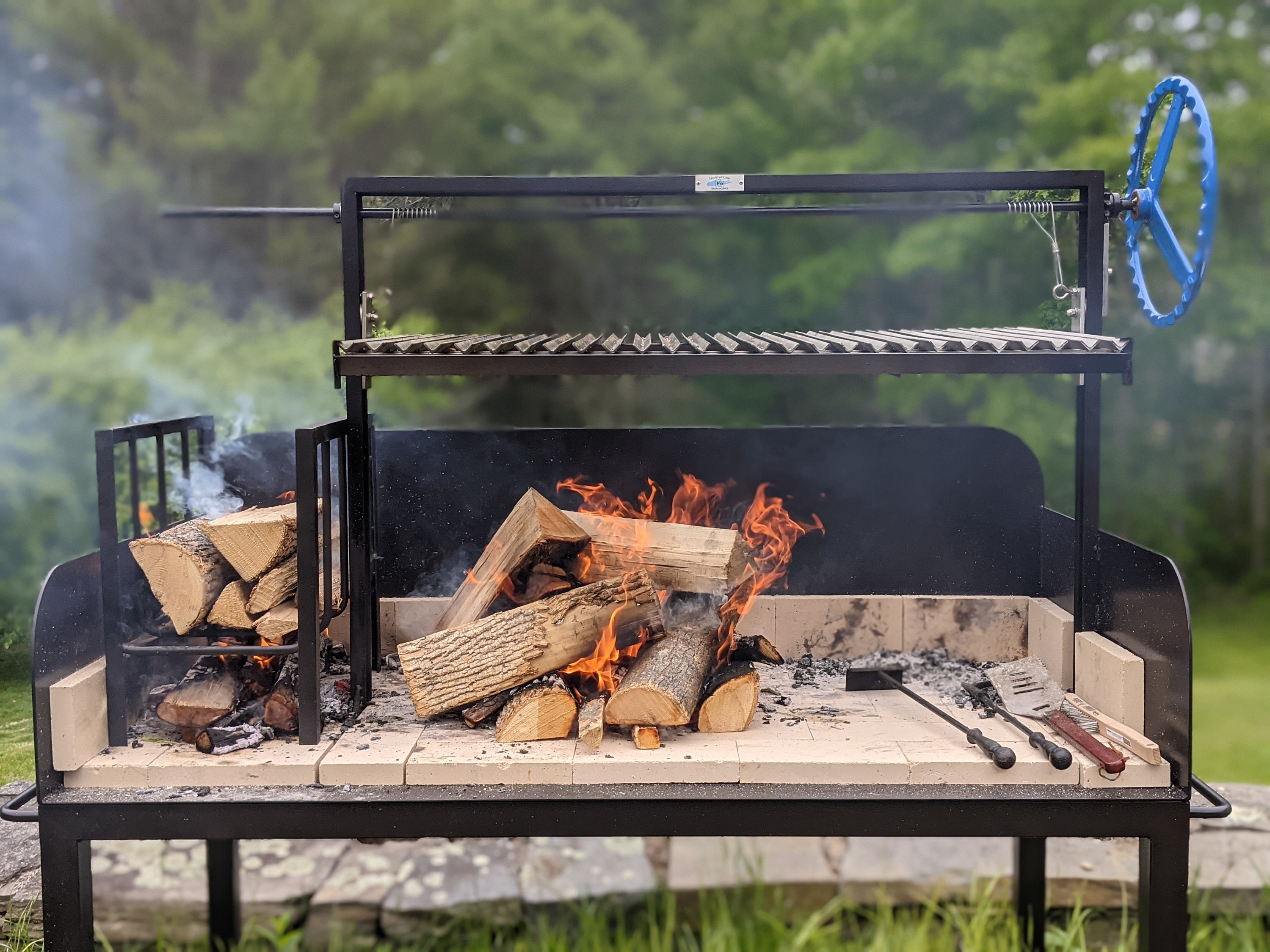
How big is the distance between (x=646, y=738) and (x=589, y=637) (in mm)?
356

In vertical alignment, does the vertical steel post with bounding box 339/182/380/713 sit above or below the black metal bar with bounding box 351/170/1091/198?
below

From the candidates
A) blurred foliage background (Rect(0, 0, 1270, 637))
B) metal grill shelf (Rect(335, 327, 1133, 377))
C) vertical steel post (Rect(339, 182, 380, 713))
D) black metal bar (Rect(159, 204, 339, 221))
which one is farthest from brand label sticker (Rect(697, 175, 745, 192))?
blurred foliage background (Rect(0, 0, 1270, 637))

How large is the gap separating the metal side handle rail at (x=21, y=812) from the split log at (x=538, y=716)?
1.13 m

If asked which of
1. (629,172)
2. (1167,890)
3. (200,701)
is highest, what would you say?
(629,172)

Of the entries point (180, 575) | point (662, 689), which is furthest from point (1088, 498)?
point (180, 575)

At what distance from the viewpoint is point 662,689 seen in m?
2.59

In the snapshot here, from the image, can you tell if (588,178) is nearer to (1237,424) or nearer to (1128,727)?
(1128,727)

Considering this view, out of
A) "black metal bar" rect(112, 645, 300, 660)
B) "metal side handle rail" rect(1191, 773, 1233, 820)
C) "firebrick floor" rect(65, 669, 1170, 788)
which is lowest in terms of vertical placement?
"metal side handle rail" rect(1191, 773, 1233, 820)

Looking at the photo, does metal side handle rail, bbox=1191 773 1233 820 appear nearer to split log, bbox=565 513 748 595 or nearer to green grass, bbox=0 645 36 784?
split log, bbox=565 513 748 595

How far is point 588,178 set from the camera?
2.90 metres

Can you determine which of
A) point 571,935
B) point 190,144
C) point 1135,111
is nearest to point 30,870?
point 571,935

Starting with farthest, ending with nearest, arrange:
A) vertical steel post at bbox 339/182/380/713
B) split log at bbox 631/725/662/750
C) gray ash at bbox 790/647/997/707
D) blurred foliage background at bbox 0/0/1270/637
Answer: blurred foliage background at bbox 0/0/1270/637
gray ash at bbox 790/647/997/707
vertical steel post at bbox 339/182/380/713
split log at bbox 631/725/662/750

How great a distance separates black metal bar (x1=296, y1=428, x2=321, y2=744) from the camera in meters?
2.50

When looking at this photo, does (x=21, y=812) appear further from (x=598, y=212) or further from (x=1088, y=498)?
(x=1088, y=498)
